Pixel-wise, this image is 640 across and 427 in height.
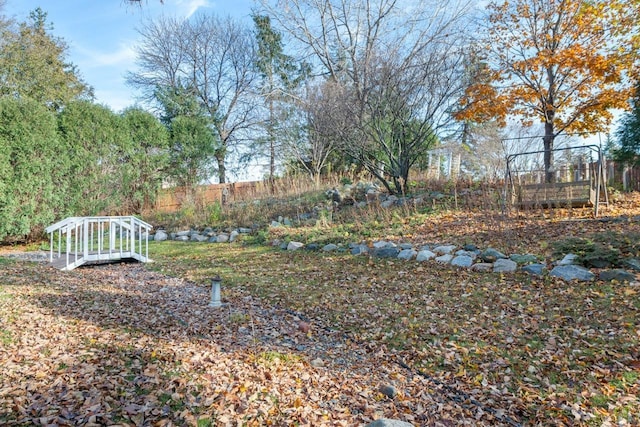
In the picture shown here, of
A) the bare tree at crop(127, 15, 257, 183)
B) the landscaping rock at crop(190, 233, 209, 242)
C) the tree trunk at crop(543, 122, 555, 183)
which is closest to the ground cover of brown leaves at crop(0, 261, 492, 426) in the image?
the landscaping rock at crop(190, 233, 209, 242)

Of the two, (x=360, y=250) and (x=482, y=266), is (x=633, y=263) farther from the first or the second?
(x=360, y=250)

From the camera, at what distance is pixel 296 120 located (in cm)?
1539

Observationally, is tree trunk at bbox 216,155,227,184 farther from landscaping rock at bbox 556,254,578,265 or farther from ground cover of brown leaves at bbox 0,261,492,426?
landscaping rock at bbox 556,254,578,265

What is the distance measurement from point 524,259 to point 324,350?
345 centimetres

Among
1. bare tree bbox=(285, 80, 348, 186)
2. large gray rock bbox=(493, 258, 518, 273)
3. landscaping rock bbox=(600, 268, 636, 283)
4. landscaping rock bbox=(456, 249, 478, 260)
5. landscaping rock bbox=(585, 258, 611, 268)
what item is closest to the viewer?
landscaping rock bbox=(600, 268, 636, 283)

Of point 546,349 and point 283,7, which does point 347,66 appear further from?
point 546,349

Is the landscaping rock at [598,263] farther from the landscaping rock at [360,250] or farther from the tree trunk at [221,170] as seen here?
the tree trunk at [221,170]

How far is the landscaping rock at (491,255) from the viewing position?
5.55 meters

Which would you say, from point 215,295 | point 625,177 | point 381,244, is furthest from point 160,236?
point 625,177

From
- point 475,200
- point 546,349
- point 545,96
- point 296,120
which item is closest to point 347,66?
point 296,120

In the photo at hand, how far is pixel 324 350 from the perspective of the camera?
3.34 m

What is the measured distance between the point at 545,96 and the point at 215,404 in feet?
33.8

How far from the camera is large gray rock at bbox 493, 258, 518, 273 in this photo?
5.24 meters

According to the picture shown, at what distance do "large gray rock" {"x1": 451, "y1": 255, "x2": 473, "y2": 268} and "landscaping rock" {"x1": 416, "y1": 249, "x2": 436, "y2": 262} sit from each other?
355mm
